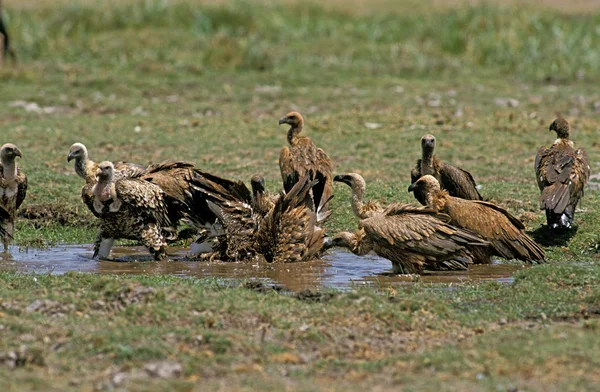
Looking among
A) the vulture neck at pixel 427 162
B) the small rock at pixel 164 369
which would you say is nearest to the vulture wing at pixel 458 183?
A: the vulture neck at pixel 427 162

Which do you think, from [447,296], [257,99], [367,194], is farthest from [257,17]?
[447,296]

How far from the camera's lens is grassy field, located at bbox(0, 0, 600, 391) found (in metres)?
5.93

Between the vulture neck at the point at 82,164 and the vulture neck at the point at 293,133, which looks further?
the vulture neck at the point at 293,133

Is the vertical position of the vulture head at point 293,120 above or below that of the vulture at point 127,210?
above

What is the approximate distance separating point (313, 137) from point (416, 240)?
20.7 feet

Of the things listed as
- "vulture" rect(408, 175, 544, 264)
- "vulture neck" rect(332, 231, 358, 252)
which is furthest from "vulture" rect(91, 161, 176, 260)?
"vulture" rect(408, 175, 544, 264)

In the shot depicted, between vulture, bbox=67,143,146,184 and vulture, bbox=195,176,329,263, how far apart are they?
69 centimetres

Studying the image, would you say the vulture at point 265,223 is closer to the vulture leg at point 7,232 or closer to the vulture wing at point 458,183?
the vulture wing at point 458,183

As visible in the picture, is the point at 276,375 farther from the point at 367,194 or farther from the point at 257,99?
the point at 257,99

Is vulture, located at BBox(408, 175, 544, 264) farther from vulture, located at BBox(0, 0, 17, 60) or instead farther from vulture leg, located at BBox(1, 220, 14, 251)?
vulture, located at BBox(0, 0, 17, 60)

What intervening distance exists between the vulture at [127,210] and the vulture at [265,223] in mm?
483

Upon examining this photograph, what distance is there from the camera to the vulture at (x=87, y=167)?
32.6 ft

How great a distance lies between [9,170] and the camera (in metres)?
10.0

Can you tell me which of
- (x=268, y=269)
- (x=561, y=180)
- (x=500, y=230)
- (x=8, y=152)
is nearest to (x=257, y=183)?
(x=268, y=269)
